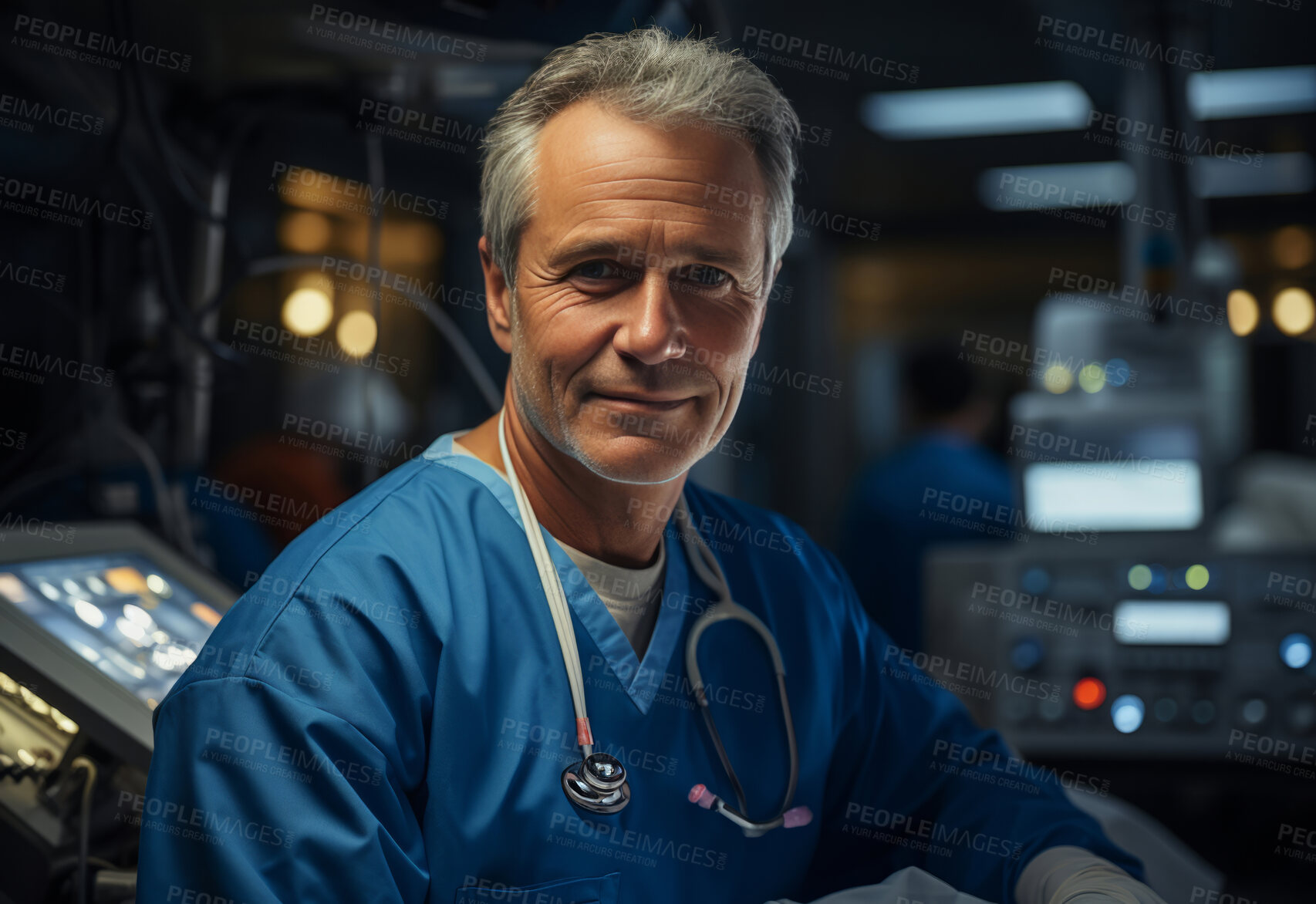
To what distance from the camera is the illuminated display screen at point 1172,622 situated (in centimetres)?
199

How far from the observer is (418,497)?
1.00 meters

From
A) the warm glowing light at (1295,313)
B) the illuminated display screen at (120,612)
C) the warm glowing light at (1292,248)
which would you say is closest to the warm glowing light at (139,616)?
the illuminated display screen at (120,612)

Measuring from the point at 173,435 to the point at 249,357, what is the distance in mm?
787

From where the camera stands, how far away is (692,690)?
1.05 metres

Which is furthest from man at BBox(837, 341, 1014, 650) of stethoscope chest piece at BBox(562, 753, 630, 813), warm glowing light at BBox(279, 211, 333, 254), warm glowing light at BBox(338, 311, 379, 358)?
warm glowing light at BBox(279, 211, 333, 254)

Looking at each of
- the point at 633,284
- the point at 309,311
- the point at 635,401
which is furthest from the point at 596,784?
the point at 309,311

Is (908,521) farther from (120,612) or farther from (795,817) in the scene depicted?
(120,612)

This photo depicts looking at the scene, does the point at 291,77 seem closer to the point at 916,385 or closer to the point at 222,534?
the point at 222,534

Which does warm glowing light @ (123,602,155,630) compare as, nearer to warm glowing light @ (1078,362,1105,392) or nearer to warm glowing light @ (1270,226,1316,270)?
warm glowing light @ (1078,362,1105,392)

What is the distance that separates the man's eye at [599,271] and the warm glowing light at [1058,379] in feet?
5.06

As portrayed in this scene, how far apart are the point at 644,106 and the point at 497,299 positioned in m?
0.27

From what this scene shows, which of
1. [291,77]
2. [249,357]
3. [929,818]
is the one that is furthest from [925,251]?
[929,818]

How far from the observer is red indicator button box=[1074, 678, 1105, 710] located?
6.70 ft

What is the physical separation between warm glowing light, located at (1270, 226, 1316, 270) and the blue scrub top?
4.14m
